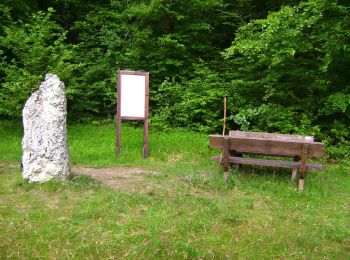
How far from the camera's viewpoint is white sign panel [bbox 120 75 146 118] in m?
9.51

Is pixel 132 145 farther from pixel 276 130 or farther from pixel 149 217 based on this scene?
pixel 149 217

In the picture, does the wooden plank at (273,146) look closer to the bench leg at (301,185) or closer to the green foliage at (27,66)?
the bench leg at (301,185)

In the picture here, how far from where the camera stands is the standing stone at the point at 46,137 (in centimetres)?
664

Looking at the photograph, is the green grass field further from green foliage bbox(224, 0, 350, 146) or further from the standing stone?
green foliage bbox(224, 0, 350, 146)

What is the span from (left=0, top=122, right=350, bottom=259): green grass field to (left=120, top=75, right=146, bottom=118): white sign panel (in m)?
1.57

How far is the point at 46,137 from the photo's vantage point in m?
6.79

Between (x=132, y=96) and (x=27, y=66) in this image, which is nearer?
(x=132, y=96)

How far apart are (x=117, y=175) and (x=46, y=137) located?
148cm

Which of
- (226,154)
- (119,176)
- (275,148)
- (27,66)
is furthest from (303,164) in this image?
(27,66)

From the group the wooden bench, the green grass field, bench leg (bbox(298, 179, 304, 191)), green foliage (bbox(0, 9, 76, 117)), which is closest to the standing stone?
the green grass field

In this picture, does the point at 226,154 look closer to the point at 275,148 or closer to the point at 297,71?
the point at 275,148

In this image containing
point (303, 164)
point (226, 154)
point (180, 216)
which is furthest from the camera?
point (226, 154)

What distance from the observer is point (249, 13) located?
14.8 metres

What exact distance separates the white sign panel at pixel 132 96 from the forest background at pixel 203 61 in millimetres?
2523
